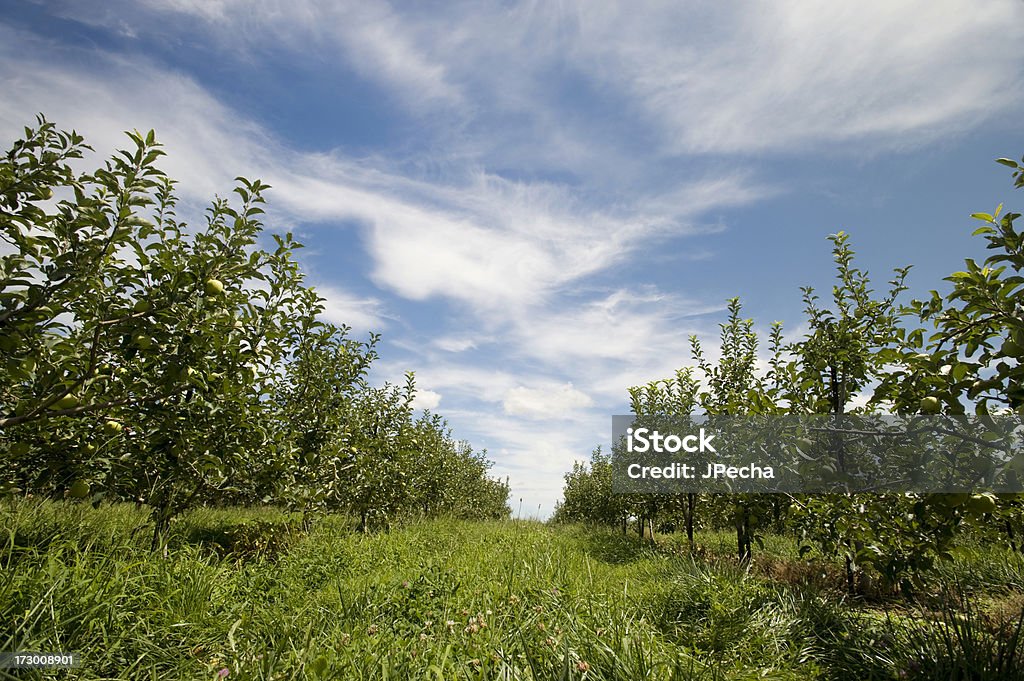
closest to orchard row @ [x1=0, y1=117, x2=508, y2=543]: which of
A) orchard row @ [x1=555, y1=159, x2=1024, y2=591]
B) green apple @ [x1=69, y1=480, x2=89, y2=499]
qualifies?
green apple @ [x1=69, y1=480, x2=89, y2=499]

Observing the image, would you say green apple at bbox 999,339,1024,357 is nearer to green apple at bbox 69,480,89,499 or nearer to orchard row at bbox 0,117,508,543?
orchard row at bbox 0,117,508,543

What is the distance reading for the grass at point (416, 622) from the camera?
Result: 9.98 ft

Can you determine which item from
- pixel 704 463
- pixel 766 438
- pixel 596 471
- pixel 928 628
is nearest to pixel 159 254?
pixel 766 438

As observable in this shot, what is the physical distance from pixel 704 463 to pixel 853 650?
626 centimetres

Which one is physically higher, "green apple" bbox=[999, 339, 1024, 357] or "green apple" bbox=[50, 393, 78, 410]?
"green apple" bbox=[999, 339, 1024, 357]

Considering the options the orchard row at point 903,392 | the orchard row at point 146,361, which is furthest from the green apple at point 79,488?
the orchard row at point 903,392

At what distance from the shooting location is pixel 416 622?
14.1 feet

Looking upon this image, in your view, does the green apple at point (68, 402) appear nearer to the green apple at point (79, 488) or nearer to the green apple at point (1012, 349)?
the green apple at point (79, 488)

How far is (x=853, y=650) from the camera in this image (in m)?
4.30

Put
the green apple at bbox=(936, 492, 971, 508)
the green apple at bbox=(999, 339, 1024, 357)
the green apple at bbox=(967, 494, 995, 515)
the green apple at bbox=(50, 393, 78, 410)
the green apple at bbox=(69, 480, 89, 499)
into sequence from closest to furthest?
the green apple at bbox=(999, 339, 1024, 357)
the green apple at bbox=(967, 494, 995, 515)
the green apple at bbox=(936, 492, 971, 508)
the green apple at bbox=(50, 393, 78, 410)
the green apple at bbox=(69, 480, 89, 499)

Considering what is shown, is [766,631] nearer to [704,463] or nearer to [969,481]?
[969,481]

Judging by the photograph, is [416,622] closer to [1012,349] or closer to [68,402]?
[68,402]

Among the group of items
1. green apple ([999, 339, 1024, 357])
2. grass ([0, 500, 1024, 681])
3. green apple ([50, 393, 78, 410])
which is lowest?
grass ([0, 500, 1024, 681])

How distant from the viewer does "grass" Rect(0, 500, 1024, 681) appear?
3.04 m
